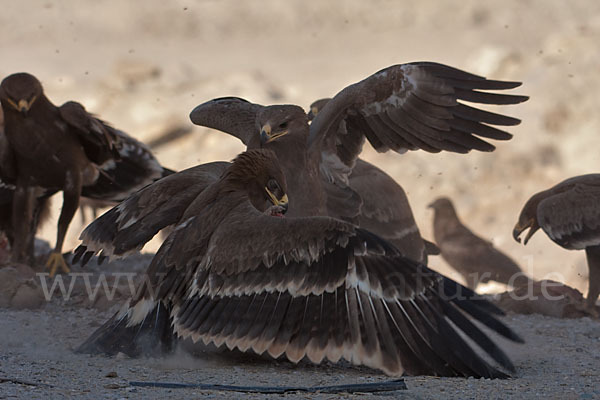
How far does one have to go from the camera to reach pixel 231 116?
24.9 feet

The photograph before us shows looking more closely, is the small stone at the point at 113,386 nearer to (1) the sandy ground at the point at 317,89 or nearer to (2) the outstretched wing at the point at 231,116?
(1) the sandy ground at the point at 317,89

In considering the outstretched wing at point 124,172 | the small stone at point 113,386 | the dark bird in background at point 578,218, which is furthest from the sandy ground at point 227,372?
the outstretched wing at point 124,172

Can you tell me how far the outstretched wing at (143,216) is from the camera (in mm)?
5672

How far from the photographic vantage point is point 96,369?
4.83m

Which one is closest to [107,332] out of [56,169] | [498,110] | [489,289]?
[56,169]

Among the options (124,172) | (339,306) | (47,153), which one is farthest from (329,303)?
(124,172)

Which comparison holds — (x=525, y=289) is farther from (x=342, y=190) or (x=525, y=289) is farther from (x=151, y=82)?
(x=151, y=82)

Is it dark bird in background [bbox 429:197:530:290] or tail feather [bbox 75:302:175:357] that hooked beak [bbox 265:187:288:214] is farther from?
dark bird in background [bbox 429:197:530:290]

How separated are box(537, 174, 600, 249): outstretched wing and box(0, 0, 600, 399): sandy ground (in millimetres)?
1099

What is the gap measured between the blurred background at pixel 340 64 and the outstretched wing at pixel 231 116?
5.08 meters

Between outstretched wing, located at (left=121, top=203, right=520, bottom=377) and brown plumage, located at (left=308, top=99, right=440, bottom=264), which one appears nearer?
outstretched wing, located at (left=121, top=203, right=520, bottom=377)

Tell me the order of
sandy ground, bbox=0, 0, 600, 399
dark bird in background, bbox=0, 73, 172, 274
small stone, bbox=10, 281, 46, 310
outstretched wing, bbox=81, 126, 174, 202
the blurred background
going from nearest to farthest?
sandy ground, bbox=0, 0, 600, 399 < small stone, bbox=10, 281, 46, 310 < dark bird in background, bbox=0, 73, 172, 274 < outstretched wing, bbox=81, 126, 174, 202 < the blurred background

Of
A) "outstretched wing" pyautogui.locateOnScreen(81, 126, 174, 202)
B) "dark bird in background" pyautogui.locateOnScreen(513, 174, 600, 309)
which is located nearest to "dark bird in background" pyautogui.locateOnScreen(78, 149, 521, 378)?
"dark bird in background" pyautogui.locateOnScreen(513, 174, 600, 309)

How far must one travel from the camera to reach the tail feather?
16.8 feet
